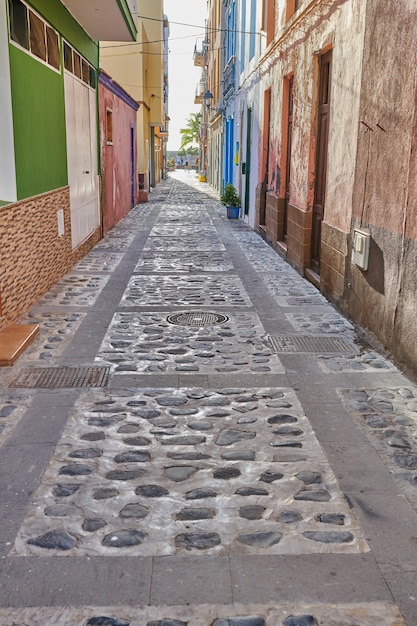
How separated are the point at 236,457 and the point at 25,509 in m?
1.30

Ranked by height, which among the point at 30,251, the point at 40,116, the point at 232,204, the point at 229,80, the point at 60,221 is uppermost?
the point at 229,80

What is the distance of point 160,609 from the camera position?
2643 mm

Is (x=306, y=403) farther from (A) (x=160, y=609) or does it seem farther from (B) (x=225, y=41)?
(B) (x=225, y=41)

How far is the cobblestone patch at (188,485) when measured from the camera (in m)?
3.11

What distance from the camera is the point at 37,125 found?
26.3 feet

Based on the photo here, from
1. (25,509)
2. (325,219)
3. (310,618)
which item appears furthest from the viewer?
(325,219)

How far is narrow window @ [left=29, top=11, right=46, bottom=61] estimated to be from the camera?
775 centimetres

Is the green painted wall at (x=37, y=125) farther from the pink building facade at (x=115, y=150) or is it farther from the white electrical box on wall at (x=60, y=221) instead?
the pink building facade at (x=115, y=150)

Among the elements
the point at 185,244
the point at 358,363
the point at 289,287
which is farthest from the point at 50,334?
the point at 185,244

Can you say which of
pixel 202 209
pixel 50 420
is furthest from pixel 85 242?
pixel 202 209

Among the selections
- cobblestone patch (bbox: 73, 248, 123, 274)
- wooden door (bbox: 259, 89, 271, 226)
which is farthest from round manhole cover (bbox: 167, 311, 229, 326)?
wooden door (bbox: 259, 89, 271, 226)

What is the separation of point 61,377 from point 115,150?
12.4 m

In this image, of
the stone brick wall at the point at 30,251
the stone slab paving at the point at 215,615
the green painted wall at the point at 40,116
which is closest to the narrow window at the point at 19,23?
the green painted wall at the point at 40,116

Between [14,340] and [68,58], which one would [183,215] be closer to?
[68,58]
